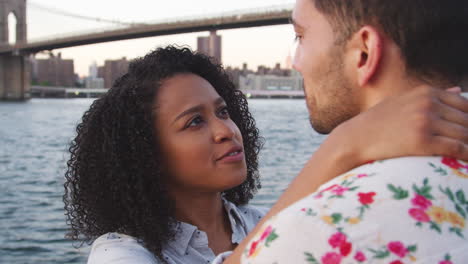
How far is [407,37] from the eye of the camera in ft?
2.42

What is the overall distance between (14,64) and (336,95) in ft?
118

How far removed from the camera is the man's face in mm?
794

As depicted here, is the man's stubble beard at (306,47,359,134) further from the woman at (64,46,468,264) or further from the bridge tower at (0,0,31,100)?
the bridge tower at (0,0,31,100)

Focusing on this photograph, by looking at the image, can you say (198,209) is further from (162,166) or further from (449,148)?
(449,148)

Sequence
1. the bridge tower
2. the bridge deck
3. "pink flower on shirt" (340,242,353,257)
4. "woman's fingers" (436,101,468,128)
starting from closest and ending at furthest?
"pink flower on shirt" (340,242,353,257), "woman's fingers" (436,101,468,128), the bridge deck, the bridge tower

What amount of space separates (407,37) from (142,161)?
79 cm

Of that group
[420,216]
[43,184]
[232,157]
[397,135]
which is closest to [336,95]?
[397,135]

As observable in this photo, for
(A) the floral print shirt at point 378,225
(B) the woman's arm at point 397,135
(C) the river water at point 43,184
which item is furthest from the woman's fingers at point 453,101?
(C) the river water at point 43,184

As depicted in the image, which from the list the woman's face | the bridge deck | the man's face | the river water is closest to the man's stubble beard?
the man's face

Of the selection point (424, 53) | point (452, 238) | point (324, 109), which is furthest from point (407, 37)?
point (452, 238)

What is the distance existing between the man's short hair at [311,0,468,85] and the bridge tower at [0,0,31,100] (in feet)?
113

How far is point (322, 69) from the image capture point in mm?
812

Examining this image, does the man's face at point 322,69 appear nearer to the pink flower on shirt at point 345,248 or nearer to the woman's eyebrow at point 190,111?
the pink flower on shirt at point 345,248

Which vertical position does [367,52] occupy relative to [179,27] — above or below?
below
